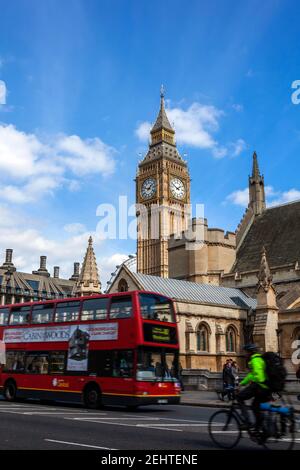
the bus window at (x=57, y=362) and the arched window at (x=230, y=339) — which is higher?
the arched window at (x=230, y=339)

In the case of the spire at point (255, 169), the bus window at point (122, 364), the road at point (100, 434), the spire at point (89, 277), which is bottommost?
the road at point (100, 434)

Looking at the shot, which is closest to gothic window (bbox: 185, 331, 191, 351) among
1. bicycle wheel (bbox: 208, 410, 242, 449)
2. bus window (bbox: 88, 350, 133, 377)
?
bus window (bbox: 88, 350, 133, 377)

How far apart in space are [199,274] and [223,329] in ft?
41.3

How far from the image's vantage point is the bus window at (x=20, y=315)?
71.3 feet

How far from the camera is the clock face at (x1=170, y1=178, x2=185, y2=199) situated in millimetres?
103900

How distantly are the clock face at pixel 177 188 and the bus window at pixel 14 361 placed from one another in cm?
8319

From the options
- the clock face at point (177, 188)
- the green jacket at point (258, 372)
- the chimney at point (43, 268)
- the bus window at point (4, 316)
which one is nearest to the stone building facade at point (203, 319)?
the bus window at point (4, 316)

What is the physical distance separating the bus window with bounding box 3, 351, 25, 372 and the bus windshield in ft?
21.6

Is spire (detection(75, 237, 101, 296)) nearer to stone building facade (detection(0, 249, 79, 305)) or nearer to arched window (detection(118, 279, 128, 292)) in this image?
arched window (detection(118, 279, 128, 292))

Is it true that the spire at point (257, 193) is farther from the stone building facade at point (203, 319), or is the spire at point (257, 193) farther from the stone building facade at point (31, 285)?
the stone building facade at point (31, 285)

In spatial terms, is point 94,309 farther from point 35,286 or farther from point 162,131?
point 162,131

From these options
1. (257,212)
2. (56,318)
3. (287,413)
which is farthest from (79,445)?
(257,212)

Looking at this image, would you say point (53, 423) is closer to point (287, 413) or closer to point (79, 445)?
point (79, 445)

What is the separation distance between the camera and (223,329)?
131 feet
